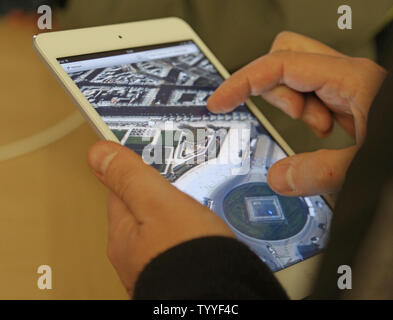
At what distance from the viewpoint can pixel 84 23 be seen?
63cm

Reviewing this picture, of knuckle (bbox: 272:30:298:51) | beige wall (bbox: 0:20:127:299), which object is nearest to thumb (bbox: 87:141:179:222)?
beige wall (bbox: 0:20:127:299)

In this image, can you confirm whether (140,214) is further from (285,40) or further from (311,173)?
(285,40)

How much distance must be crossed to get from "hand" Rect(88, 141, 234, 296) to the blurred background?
91mm

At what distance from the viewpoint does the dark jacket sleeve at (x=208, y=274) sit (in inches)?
11.0

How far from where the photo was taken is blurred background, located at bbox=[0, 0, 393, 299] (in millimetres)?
434

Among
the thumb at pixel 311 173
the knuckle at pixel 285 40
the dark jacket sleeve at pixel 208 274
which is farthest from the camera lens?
the knuckle at pixel 285 40

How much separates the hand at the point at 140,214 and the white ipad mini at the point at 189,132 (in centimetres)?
7

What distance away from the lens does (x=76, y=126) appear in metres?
0.56

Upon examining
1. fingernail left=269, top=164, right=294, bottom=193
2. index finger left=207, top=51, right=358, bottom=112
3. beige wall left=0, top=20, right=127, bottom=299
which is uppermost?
index finger left=207, top=51, right=358, bottom=112

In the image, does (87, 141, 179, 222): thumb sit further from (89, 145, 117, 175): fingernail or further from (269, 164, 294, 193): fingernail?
(269, 164, 294, 193): fingernail

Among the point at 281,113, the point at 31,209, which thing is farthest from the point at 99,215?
the point at 281,113

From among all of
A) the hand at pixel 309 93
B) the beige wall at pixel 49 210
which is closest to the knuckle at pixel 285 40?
the hand at pixel 309 93

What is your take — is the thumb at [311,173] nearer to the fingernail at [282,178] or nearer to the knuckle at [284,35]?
the fingernail at [282,178]

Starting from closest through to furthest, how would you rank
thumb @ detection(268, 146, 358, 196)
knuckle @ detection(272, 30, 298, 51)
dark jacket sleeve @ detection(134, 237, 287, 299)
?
dark jacket sleeve @ detection(134, 237, 287, 299), thumb @ detection(268, 146, 358, 196), knuckle @ detection(272, 30, 298, 51)
